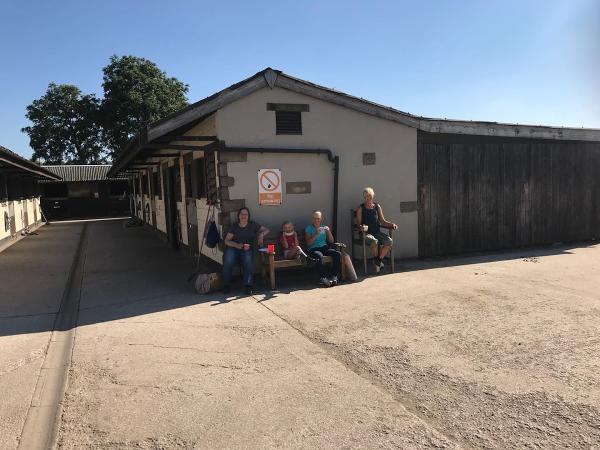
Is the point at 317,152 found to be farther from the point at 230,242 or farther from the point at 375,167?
the point at 230,242

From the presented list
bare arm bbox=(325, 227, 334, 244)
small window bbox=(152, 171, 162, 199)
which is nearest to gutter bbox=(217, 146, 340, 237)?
bare arm bbox=(325, 227, 334, 244)

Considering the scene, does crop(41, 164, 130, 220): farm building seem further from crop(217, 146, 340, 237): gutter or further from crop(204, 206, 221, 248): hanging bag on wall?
crop(217, 146, 340, 237): gutter

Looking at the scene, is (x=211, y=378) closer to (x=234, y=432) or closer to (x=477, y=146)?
(x=234, y=432)

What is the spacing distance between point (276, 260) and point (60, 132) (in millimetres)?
42933

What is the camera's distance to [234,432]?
3072mm

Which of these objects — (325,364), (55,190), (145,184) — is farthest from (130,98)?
(325,364)

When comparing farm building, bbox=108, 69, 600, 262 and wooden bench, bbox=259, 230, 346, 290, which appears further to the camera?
farm building, bbox=108, 69, 600, 262

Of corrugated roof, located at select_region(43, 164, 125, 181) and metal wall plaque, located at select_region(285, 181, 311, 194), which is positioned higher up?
corrugated roof, located at select_region(43, 164, 125, 181)

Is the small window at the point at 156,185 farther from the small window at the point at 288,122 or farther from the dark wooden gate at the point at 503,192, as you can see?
the dark wooden gate at the point at 503,192

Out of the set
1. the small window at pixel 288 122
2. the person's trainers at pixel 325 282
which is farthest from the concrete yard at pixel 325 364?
the small window at pixel 288 122

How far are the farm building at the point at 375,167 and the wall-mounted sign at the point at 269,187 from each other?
0.04 metres

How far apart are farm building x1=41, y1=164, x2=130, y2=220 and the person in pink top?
26.8 meters

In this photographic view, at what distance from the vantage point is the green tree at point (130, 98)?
36.5 metres

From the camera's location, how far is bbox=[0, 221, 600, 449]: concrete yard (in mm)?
3072
